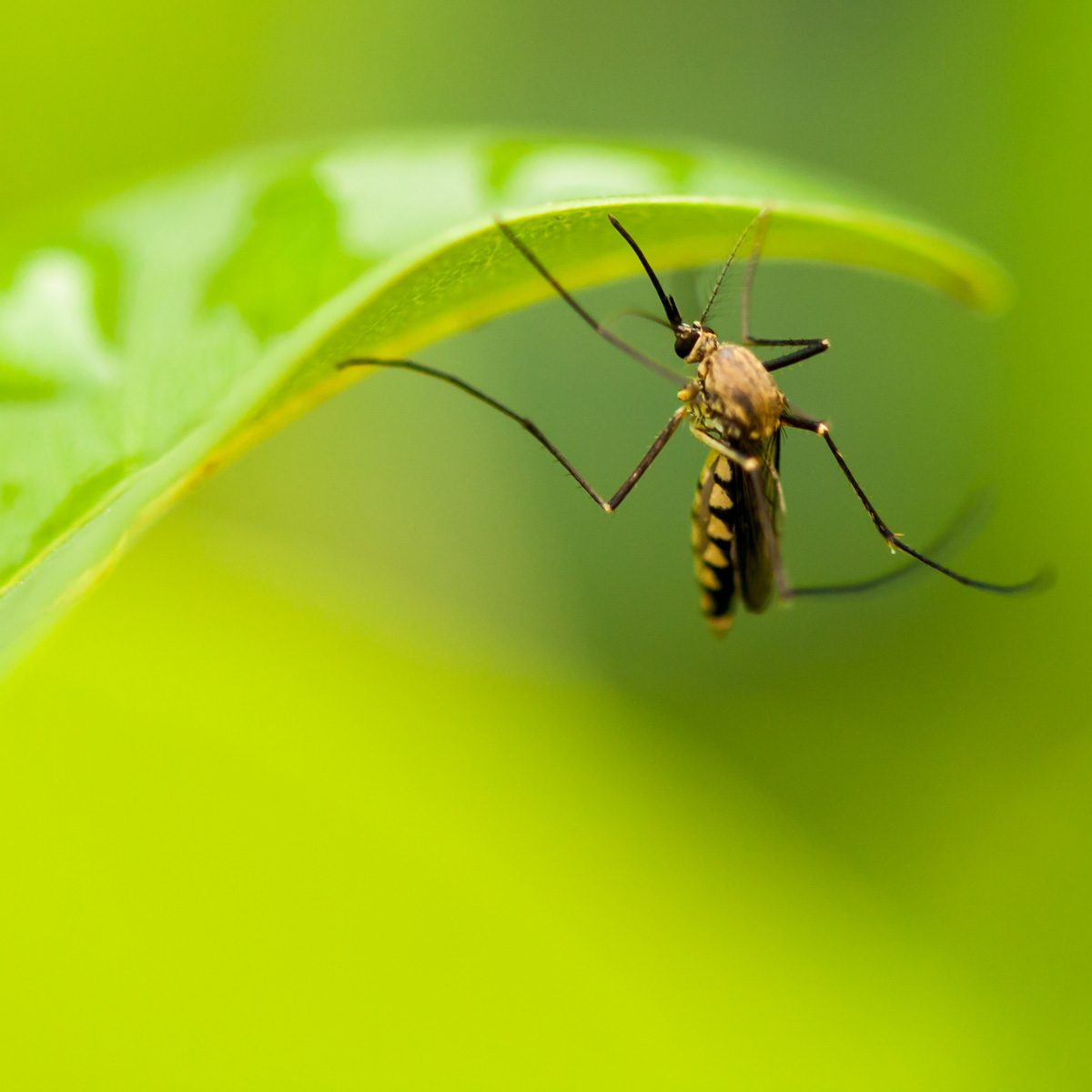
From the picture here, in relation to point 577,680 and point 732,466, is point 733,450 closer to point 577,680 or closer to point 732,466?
point 732,466

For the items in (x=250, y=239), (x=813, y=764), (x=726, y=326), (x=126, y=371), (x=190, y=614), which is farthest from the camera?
(x=813, y=764)

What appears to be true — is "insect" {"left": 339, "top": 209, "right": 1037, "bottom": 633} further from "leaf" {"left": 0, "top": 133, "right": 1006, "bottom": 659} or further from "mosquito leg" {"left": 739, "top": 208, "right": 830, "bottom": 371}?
"leaf" {"left": 0, "top": 133, "right": 1006, "bottom": 659}

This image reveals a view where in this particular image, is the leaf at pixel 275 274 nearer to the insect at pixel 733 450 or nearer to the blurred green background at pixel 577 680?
the insect at pixel 733 450

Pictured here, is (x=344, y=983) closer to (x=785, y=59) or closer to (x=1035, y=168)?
(x=1035, y=168)

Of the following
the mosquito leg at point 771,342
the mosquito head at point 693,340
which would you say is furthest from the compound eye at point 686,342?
the mosquito leg at point 771,342

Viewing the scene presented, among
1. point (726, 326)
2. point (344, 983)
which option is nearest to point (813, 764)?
point (726, 326)

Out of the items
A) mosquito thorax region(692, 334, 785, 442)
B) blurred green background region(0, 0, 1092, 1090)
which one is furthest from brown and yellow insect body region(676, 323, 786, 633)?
blurred green background region(0, 0, 1092, 1090)

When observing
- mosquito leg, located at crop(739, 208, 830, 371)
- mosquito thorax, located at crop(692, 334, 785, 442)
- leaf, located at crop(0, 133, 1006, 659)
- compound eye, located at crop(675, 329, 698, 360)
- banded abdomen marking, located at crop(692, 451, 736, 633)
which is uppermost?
mosquito leg, located at crop(739, 208, 830, 371)
